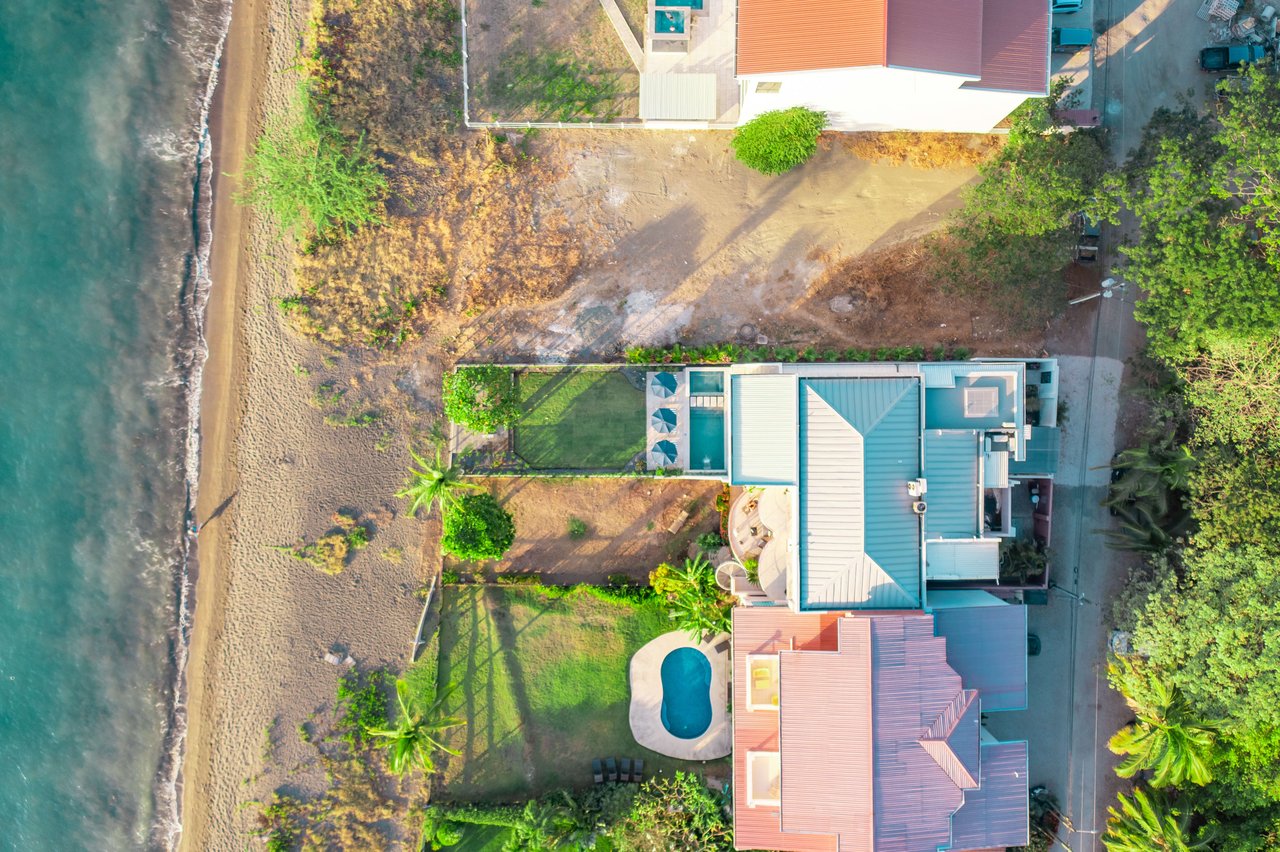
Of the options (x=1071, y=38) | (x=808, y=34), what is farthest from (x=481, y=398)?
(x=1071, y=38)

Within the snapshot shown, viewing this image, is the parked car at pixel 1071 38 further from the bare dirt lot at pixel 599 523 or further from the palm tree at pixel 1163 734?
the palm tree at pixel 1163 734

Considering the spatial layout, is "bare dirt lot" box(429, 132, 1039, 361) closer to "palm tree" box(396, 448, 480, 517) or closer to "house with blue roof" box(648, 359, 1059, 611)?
"house with blue roof" box(648, 359, 1059, 611)

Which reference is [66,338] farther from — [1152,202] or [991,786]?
[1152,202]

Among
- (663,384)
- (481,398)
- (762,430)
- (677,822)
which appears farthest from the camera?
(663,384)

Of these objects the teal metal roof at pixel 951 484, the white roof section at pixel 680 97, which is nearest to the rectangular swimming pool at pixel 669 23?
the white roof section at pixel 680 97

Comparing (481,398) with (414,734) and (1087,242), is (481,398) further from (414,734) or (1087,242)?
(1087,242)
